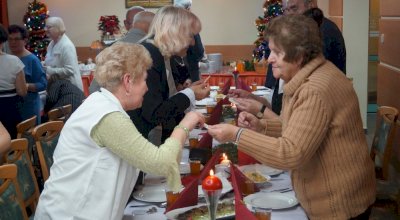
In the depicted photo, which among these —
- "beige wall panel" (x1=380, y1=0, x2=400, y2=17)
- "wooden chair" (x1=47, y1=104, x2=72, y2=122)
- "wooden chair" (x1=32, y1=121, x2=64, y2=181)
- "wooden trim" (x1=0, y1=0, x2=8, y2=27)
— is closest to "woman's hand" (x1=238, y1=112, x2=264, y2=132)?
"wooden chair" (x1=32, y1=121, x2=64, y2=181)

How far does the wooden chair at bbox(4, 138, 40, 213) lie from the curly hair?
144cm

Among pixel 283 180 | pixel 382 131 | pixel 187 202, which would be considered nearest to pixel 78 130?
pixel 187 202

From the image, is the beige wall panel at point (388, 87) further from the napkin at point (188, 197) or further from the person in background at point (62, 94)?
the napkin at point (188, 197)

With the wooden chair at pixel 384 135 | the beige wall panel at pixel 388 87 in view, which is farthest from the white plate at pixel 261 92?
the wooden chair at pixel 384 135

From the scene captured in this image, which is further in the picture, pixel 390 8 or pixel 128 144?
pixel 390 8

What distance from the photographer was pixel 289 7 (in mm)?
4617

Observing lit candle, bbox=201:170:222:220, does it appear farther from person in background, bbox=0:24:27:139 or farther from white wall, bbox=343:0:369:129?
white wall, bbox=343:0:369:129

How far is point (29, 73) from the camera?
18.1ft

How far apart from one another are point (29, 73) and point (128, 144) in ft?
12.8

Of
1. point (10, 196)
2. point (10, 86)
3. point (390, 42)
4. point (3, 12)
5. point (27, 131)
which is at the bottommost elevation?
point (27, 131)

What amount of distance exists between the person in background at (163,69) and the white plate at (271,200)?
78cm

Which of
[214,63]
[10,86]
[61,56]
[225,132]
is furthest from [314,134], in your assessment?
[214,63]

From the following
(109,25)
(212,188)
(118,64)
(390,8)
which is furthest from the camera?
(109,25)

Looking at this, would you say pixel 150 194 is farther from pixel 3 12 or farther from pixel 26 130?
pixel 3 12
